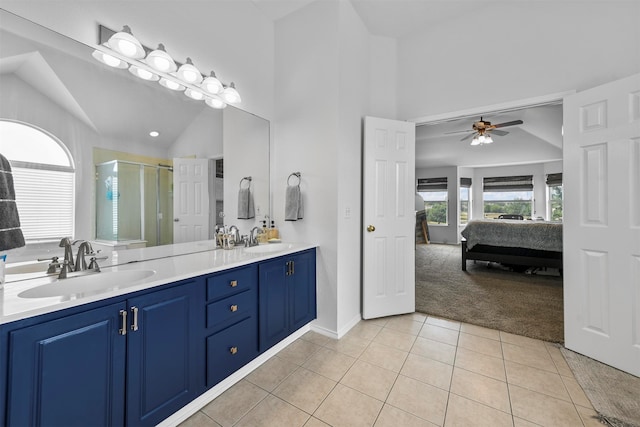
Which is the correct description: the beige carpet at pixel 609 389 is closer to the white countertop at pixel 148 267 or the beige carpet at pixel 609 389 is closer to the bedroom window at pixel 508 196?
the white countertop at pixel 148 267

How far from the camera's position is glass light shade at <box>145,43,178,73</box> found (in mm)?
1721

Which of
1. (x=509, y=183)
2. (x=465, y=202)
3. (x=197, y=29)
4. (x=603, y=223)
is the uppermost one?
(x=197, y=29)

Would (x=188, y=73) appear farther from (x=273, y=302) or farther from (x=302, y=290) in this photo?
(x=302, y=290)

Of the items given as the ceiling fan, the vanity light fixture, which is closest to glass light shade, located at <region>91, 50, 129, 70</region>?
the vanity light fixture

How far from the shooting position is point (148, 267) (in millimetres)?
1553

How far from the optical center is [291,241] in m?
2.62

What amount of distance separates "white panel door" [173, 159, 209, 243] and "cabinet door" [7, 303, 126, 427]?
886 mm

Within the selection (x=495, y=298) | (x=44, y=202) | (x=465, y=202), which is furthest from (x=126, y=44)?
(x=465, y=202)

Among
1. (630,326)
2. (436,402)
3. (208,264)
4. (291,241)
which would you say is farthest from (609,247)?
(208,264)

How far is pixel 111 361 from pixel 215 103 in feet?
6.12

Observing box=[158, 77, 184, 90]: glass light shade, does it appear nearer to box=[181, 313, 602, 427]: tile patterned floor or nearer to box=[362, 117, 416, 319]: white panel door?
box=[362, 117, 416, 319]: white panel door

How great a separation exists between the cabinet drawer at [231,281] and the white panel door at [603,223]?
8.23 ft

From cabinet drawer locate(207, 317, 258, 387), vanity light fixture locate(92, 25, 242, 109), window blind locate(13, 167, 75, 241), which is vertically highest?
vanity light fixture locate(92, 25, 242, 109)

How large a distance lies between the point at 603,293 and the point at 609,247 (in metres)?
0.35
